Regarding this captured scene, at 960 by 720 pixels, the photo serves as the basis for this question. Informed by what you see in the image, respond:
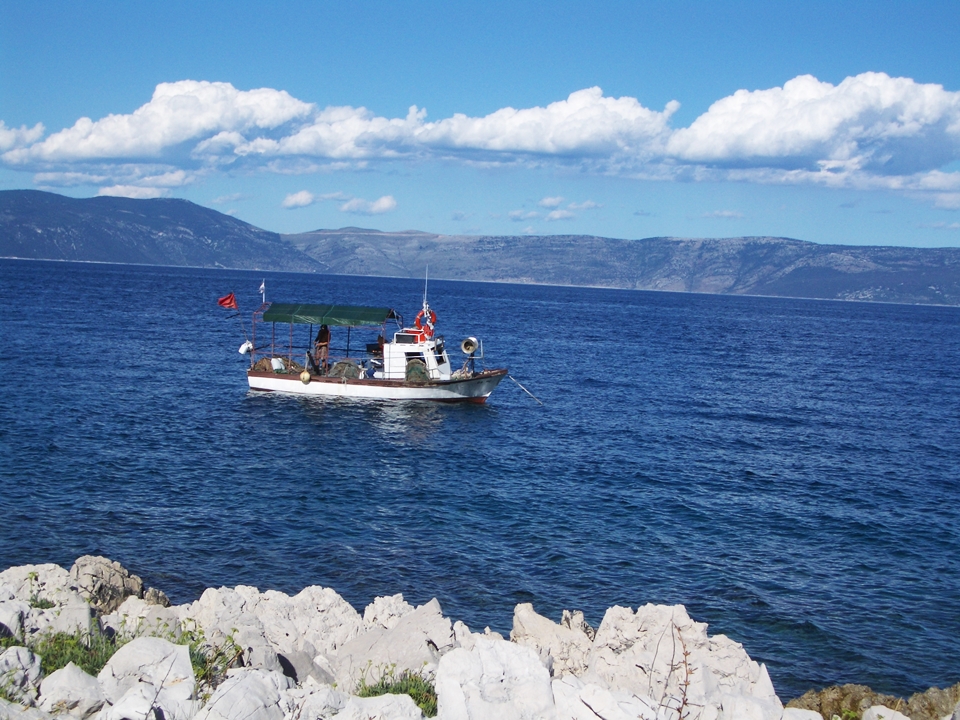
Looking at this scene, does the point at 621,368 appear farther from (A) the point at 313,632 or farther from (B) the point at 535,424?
(A) the point at 313,632

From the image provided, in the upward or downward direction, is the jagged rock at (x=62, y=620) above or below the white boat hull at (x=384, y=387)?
above

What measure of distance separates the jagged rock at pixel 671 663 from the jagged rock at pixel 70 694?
7.83m

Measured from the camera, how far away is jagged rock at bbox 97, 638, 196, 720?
1154 centimetres

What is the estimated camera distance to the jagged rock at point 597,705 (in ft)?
39.1

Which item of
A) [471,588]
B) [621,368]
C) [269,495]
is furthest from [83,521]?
[621,368]

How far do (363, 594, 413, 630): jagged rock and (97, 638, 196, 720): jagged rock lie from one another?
19.1 feet

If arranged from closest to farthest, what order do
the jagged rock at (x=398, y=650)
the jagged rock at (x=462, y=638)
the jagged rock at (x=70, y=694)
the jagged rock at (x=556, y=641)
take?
the jagged rock at (x=70, y=694) → the jagged rock at (x=398, y=650) → the jagged rock at (x=462, y=638) → the jagged rock at (x=556, y=641)

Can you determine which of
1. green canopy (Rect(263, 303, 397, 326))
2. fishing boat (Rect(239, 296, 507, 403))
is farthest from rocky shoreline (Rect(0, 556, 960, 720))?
green canopy (Rect(263, 303, 397, 326))

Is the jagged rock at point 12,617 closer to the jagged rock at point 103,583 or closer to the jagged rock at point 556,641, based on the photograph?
the jagged rock at point 103,583

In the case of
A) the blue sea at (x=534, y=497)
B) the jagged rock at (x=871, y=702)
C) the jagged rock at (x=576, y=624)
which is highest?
the jagged rock at (x=576, y=624)

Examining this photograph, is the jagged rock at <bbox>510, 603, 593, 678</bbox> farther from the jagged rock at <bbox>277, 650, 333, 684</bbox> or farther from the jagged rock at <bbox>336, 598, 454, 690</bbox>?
the jagged rock at <bbox>277, 650, 333, 684</bbox>

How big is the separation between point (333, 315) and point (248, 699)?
43599 millimetres

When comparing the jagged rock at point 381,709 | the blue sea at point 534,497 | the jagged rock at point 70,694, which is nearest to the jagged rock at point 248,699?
the jagged rock at point 381,709

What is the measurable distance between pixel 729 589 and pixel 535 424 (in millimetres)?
24073
